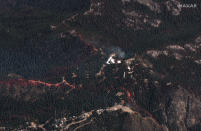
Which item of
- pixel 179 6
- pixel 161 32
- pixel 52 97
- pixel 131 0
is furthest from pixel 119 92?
pixel 179 6

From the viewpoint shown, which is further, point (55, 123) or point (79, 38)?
point (79, 38)

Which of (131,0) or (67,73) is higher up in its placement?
(131,0)

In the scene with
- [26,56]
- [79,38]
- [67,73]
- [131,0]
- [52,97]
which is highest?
[131,0]

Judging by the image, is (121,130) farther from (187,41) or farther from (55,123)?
(187,41)

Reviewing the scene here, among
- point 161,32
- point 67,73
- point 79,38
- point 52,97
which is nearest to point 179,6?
point 161,32

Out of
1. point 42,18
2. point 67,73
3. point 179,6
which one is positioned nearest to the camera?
point 67,73

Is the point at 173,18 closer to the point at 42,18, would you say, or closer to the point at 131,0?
the point at 131,0

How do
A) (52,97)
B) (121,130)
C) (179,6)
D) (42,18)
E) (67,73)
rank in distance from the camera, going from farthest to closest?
(179,6), (42,18), (67,73), (52,97), (121,130)
